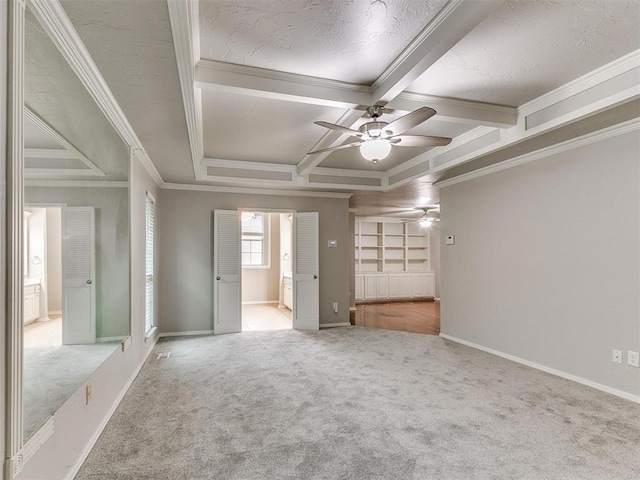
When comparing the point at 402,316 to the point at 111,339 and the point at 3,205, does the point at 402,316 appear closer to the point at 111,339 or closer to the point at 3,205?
the point at 111,339

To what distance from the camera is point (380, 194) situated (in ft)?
20.6

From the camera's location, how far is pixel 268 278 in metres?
9.12

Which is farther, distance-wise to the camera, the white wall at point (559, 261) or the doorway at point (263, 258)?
the doorway at point (263, 258)

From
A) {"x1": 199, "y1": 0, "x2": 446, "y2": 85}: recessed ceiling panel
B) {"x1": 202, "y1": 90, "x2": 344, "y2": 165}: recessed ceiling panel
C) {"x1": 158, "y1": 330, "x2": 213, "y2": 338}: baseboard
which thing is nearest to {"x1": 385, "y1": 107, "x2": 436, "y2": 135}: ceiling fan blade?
{"x1": 199, "y1": 0, "x2": 446, "y2": 85}: recessed ceiling panel

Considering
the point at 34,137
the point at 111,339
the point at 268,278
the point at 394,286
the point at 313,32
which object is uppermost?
the point at 313,32

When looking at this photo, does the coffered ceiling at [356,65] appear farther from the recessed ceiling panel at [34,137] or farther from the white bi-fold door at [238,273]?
the white bi-fold door at [238,273]

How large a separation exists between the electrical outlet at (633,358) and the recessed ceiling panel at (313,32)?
10.4ft

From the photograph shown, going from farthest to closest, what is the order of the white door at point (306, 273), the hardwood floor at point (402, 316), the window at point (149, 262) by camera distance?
the hardwood floor at point (402, 316) < the white door at point (306, 273) < the window at point (149, 262)

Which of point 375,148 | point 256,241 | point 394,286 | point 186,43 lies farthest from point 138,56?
point 394,286

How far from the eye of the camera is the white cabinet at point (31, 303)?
1.40 meters

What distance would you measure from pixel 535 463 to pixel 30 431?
2.58 meters

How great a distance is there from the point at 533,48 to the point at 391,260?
798cm

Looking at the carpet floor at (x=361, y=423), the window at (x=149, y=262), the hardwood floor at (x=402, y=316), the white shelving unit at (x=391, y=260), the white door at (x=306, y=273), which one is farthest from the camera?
the white shelving unit at (x=391, y=260)

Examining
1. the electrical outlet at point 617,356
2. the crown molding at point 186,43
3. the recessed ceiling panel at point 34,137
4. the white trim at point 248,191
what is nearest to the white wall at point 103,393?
the white trim at point 248,191
